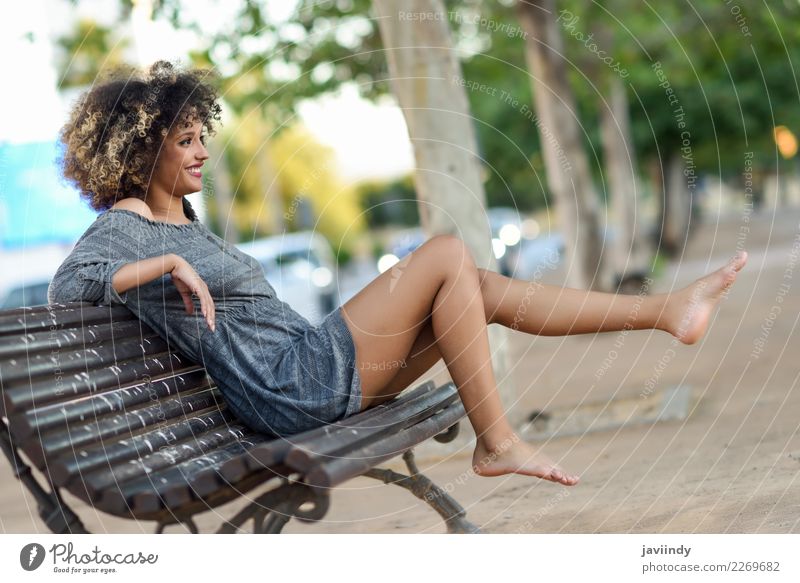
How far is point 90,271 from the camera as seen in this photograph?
Answer: 341cm

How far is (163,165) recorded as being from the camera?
3.80 metres

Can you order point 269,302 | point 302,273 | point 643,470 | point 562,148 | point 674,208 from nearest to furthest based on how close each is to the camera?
point 269,302, point 643,470, point 562,148, point 302,273, point 674,208

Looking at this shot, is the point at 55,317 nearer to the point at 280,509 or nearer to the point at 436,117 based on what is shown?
the point at 280,509

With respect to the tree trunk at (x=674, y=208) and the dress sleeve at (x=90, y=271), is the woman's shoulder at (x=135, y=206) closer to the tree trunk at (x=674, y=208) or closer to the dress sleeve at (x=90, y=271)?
the dress sleeve at (x=90, y=271)

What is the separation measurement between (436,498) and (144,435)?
1111mm

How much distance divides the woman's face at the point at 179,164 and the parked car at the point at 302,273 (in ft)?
36.5

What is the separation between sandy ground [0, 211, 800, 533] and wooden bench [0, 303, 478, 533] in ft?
2.81

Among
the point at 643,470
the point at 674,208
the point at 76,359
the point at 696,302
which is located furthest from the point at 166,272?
the point at 674,208

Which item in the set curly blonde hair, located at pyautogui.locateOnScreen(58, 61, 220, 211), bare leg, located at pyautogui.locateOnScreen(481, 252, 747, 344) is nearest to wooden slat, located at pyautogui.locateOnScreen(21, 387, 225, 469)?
curly blonde hair, located at pyautogui.locateOnScreen(58, 61, 220, 211)

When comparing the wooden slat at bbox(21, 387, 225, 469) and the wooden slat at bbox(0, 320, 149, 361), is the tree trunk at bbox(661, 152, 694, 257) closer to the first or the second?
the wooden slat at bbox(21, 387, 225, 469)

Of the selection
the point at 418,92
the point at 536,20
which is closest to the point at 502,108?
the point at 536,20
